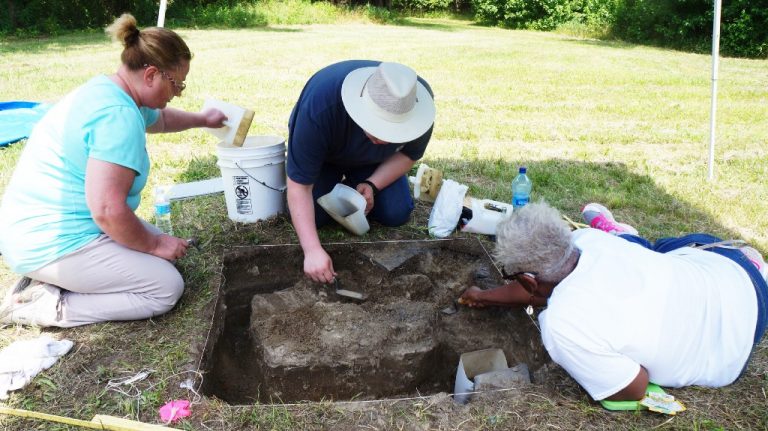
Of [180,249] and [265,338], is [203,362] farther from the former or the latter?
[180,249]

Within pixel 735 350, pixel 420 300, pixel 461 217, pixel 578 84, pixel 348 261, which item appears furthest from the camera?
pixel 578 84

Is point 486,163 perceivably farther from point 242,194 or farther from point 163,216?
point 163,216

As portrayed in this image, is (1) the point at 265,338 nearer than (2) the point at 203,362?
No

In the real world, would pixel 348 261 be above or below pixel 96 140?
below

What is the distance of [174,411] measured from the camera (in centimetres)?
208

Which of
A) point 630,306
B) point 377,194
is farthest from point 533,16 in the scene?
point 630,306

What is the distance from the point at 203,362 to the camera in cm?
238

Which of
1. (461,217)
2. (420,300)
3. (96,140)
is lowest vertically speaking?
(420,300)

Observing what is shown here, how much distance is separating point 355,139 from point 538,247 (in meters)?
1.40

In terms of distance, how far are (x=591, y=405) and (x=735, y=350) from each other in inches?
24.0

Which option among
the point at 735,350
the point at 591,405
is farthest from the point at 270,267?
the point at 735,350

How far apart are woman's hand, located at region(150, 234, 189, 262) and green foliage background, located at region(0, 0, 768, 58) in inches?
581

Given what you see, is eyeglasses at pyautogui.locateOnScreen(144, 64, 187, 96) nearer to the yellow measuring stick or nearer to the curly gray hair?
the yellow measuring stick

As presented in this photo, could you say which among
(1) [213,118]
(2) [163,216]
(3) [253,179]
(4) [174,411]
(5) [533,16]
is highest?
(5) [533,16]
